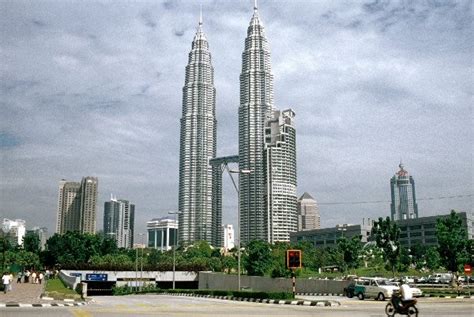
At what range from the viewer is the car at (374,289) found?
36.4m

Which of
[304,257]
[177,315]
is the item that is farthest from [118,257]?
[177,315]

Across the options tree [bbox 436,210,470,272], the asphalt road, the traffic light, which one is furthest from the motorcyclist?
tree [bbox 436,210,470,272]

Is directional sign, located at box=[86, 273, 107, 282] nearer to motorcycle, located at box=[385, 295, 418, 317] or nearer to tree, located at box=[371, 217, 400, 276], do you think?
tree, located at box=[371, 217, 400, 276]

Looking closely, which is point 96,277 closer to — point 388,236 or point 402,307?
point 388,236

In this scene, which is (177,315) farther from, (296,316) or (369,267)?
(369,267)

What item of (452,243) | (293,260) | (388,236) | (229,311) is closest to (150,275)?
(388,236)

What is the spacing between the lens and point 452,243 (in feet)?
164

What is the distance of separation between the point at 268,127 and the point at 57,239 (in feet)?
275

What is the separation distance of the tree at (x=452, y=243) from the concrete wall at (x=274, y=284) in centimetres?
993

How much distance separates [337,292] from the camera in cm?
5294

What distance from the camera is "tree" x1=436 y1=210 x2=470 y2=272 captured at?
49.9 metres

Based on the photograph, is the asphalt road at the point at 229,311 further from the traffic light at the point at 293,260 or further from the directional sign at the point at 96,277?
the directional sign at the point at 96,277

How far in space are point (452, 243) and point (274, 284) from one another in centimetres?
2251

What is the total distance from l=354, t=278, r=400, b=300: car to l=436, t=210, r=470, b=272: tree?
14.2m
